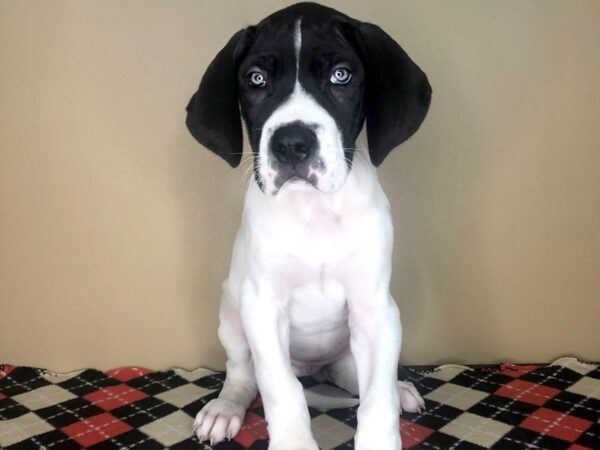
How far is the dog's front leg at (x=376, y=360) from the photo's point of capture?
5.21 ft

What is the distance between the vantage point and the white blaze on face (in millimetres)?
1481

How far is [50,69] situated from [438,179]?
4.95ft

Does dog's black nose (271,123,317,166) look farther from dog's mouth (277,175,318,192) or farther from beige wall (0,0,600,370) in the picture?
beige wall (0,0,600,370)

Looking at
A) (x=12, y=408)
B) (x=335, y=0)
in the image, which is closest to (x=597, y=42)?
(x=335, y=0)

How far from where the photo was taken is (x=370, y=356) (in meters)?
1.77

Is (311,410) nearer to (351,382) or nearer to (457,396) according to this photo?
(351,382)

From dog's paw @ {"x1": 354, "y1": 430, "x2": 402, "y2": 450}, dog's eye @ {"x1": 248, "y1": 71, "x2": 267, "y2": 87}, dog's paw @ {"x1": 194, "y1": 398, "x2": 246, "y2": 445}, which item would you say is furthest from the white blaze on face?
dog's paw @ {"x1": 194, "y1": 398, "x2": 246, "y2": 445}

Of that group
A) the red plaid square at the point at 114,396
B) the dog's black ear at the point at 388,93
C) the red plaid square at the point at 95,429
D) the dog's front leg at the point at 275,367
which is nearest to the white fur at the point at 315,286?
the dog's front leg at the point at 275,367

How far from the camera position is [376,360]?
67.1 inches

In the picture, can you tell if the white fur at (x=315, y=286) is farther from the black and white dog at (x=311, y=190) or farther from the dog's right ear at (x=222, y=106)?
the dog's right ear at (x=222, y=106)

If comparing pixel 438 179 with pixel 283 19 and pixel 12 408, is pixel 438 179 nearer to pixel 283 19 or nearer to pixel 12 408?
pixel 283 19

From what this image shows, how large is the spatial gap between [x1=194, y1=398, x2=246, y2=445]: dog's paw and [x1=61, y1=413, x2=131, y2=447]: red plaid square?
26 centimetres

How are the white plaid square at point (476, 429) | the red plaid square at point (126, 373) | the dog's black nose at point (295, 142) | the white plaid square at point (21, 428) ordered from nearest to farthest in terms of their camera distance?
the dog's black nose at point (295, 142)
the white plaid square at point (476, 429)
the white plaid square at point (21, 428)
the red plaid square at point (126, 373)

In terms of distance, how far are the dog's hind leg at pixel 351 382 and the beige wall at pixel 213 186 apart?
15.6 inches
